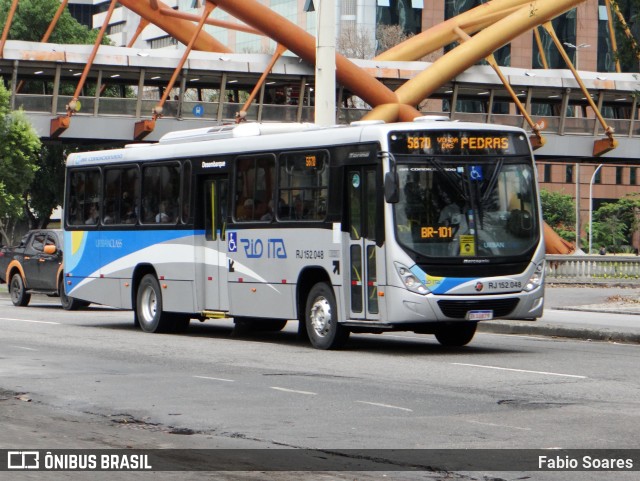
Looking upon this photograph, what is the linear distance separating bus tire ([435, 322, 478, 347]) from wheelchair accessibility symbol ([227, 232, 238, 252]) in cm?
351

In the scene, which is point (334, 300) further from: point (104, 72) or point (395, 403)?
point (104, 72)

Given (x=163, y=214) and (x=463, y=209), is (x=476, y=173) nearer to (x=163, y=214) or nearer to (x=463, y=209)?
(x=463, y=209)

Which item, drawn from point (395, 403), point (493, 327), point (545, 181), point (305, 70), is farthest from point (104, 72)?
point (545, 181)

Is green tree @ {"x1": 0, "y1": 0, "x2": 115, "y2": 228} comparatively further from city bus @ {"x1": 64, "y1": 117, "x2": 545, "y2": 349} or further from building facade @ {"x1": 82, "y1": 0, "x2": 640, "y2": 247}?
city bus @ {"x1": 64, "y1": 117, "x2": 545, "y2": 349}

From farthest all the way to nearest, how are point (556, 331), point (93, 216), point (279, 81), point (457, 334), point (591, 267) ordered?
1. point (279, 81)
2. point (591, 267)
3. point (93, 216)
4. point (556, 331)
5. point (457, 334)

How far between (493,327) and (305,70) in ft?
149

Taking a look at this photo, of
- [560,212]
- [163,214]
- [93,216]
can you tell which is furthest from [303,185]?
[560,212]

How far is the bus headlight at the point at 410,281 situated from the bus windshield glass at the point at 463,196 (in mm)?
301

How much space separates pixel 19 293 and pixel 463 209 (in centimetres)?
1834

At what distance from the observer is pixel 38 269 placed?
112 ft

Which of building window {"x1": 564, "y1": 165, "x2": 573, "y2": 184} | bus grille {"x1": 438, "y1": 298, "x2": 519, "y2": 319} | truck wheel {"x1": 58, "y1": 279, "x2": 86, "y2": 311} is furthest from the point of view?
building window {"x1": 564, "y1": 165, "x2": 573, "y2": 184}

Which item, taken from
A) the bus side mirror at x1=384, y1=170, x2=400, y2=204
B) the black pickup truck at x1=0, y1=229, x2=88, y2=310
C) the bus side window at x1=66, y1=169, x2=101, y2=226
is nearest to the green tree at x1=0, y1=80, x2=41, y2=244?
the black pickup truck at x1=0, y1=229, x2=88, y2=310

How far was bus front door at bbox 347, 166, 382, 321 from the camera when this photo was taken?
19.3 metres

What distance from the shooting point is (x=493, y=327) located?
2575 cm
